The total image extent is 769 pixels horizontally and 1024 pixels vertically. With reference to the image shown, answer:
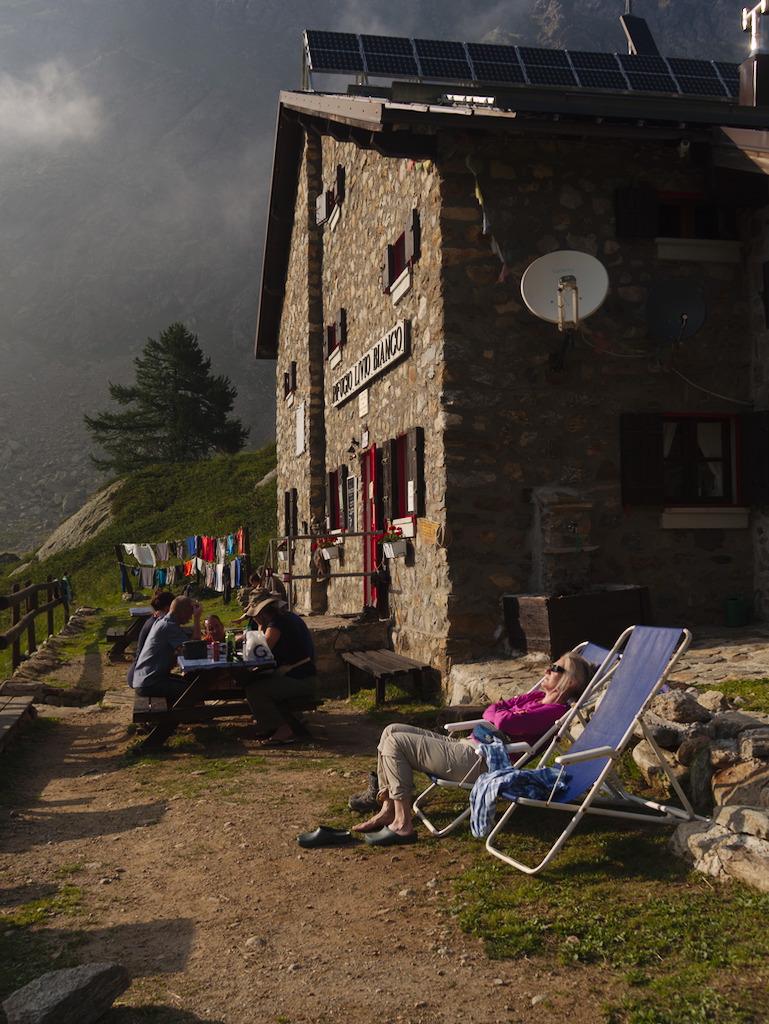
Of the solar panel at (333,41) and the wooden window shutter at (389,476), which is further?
the solar panel at (333,41)

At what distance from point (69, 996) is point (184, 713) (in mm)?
4568

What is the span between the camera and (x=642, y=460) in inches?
341

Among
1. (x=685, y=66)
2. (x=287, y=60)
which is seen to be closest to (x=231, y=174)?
(x=287, y=60)

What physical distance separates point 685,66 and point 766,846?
Answer: 1192cm

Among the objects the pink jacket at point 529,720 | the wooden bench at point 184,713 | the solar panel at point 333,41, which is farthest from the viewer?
the solar panel at point 333,41

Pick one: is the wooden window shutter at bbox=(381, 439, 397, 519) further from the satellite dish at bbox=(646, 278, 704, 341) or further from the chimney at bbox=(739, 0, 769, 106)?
the chimney at bbox=(739, 0, 769, 106)

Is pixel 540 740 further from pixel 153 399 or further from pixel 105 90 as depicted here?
pixel 105 90

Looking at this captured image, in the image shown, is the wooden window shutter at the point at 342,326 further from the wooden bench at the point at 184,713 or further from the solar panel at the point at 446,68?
the wooden bench at the point at 184,713

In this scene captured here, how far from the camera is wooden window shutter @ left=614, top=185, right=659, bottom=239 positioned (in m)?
8.64

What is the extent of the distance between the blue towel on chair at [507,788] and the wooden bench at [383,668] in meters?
4.03

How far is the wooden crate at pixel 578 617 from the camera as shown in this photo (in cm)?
766

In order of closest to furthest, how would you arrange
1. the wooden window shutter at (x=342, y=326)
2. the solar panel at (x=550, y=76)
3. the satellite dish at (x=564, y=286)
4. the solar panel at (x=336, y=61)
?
the satellite dish at (x=564, y=286) < the solar panel at (x=550, y=76) < the solar panel at (x=336, y=61) < the wooden window shutter at (x=342, y=326)

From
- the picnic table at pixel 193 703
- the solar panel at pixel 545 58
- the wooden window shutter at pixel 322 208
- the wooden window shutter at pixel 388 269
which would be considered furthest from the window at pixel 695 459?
the wooden window shutter at pixel 322 208

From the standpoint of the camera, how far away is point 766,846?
141 inches
